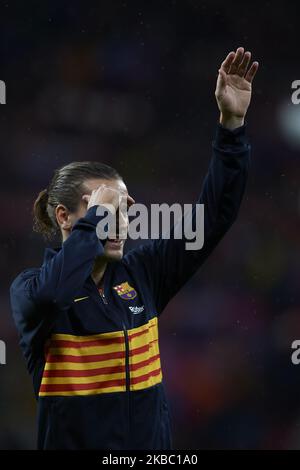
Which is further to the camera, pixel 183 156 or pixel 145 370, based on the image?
pixel 183 156

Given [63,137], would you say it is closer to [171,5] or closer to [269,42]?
[171,5]

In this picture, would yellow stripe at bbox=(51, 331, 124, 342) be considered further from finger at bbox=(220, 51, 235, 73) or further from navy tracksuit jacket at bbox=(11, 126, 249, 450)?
finger at bbox=(220, 51, 235, 73)

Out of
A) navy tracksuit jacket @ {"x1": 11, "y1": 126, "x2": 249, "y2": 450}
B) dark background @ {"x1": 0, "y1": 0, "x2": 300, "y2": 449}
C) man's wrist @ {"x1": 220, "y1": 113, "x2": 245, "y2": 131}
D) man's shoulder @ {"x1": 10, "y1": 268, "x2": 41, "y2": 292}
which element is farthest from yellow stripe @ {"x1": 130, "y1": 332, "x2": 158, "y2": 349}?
dark background @ {"x1": 0, "y1": 0, "x2": 300, "y2": 449}

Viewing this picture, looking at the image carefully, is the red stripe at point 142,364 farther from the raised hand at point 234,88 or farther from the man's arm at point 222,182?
the raised hand at point 234,88

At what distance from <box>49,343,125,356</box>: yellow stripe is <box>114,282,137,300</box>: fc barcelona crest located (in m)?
0.14

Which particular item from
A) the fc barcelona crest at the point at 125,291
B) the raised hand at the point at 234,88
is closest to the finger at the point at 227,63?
the raised hand at the point at 234,88

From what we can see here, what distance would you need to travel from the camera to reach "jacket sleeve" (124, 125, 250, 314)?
5.84ft

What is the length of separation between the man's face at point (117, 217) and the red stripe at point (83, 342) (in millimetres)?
206

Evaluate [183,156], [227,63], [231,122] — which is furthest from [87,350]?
[183,156]

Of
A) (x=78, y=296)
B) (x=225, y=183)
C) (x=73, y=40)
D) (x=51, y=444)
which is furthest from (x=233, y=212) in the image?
(x=73, y=40)

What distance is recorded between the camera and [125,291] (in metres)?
1.79

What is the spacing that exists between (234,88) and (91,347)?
73cm

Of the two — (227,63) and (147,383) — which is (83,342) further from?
(227,63)

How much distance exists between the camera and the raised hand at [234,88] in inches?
70.4
